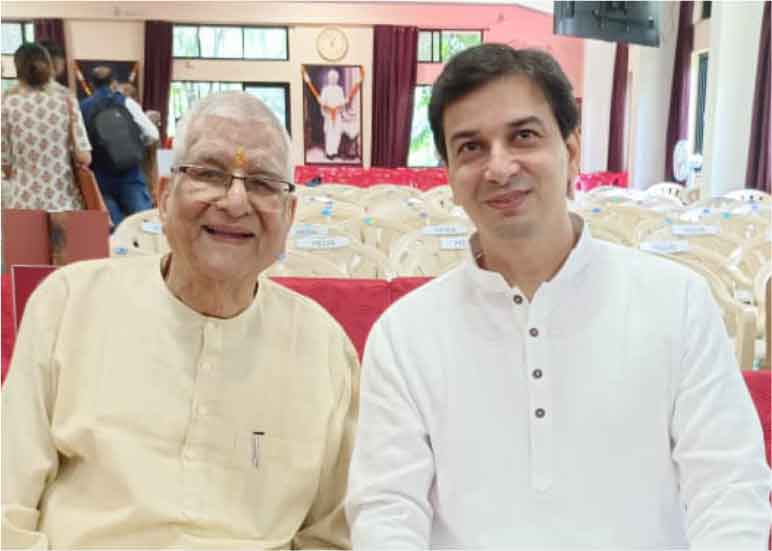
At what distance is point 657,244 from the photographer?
351 cm

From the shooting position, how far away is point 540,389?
1241 millimetres

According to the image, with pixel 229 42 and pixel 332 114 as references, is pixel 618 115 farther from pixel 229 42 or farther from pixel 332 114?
pixel 229 42

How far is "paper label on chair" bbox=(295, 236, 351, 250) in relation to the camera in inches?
134

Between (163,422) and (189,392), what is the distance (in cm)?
7

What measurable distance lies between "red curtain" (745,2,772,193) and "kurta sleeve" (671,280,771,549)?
7.85 meters

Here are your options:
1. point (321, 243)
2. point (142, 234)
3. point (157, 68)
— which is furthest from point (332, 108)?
point (321, 243)

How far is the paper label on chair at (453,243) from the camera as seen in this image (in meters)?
3.63

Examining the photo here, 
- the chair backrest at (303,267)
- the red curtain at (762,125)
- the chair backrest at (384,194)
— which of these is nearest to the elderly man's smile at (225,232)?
the chair backrest at (303,267)

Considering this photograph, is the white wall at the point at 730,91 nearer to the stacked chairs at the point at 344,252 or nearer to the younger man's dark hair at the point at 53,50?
the stacked chairs at the point at 344,252

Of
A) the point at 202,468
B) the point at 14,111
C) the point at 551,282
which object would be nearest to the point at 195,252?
the point at 202,468

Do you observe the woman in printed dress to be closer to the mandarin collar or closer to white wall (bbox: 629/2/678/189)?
the mandarin collar

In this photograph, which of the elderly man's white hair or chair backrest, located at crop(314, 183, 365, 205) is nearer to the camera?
the elderly man's white hair

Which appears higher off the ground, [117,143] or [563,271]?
[117,143]

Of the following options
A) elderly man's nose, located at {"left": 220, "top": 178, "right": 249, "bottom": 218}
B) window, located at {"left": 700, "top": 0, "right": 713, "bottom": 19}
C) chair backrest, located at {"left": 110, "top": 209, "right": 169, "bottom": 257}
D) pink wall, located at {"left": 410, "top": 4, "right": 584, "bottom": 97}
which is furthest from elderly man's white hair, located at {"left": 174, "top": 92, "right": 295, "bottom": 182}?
pink wall, located at {"left": 410, "top": 4, "right": 584, "bottom": 97}
